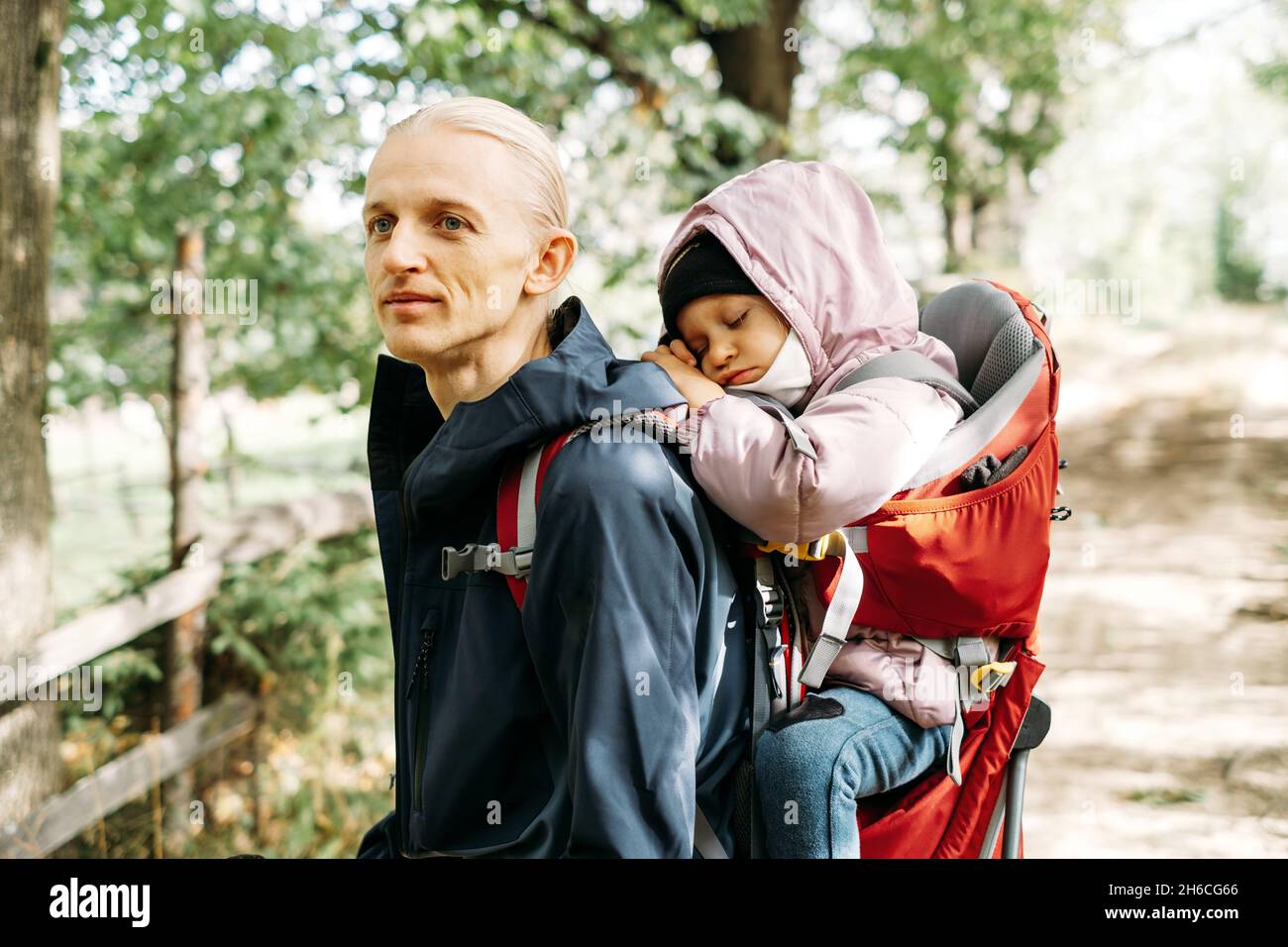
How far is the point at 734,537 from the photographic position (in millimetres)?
1658

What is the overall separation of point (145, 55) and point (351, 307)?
1.74 metres

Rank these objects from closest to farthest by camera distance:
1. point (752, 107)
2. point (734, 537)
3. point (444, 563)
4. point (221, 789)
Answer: point (444, 563), point (734, 537), point (221, 789), point (752, 107)

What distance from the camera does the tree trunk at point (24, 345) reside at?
4.05 meters

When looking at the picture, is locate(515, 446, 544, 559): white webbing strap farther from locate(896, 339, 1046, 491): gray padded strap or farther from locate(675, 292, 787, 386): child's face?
locate(896, 339, 1046, 491): gray padded strap

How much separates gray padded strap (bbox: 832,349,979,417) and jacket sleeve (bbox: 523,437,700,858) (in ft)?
1.31

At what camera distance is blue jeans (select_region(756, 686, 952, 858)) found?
1592mm

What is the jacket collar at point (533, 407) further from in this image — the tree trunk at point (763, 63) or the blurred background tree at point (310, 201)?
the tree trunk at point (763, 63)

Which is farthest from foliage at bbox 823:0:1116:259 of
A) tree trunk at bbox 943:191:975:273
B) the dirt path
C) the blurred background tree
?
the dirt path

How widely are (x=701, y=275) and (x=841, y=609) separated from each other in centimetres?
57

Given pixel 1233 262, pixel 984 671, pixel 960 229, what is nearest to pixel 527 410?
pixel 984 671

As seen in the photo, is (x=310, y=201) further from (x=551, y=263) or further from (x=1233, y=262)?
(x=1233, y=262)

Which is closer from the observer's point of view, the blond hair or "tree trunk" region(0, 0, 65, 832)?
the blond hair
